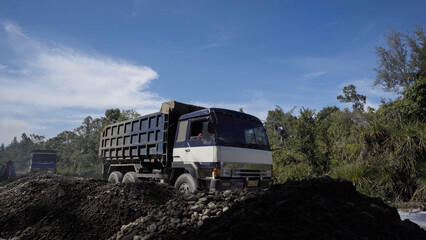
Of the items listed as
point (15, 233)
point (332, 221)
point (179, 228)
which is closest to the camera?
point (332, 221)

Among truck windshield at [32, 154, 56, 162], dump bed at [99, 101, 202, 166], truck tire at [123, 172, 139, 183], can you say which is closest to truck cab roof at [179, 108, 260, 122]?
dump bed at [99, 101, 202, 166]

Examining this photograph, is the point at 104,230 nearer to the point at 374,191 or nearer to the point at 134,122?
the point at 134,122

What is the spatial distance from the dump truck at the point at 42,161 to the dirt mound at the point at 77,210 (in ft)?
76.0

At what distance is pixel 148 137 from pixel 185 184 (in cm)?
261

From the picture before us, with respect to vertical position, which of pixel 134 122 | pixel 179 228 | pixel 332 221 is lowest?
pixel 179 228

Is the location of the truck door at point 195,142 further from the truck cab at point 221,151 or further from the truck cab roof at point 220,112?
the truck cab roof at point 220,112

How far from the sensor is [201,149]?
757cm

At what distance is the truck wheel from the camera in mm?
7516

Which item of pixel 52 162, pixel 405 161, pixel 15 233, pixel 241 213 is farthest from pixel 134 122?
pixel 52 162

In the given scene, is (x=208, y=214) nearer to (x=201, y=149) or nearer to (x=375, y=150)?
(x=201, y=149)

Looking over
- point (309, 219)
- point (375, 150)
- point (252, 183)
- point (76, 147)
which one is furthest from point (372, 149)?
point (76, 147)

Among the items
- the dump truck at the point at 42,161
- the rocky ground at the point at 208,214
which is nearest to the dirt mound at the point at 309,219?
the rocky ground at the point at 208,214

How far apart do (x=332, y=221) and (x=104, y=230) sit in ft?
14.9

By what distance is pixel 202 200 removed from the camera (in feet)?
18.1
